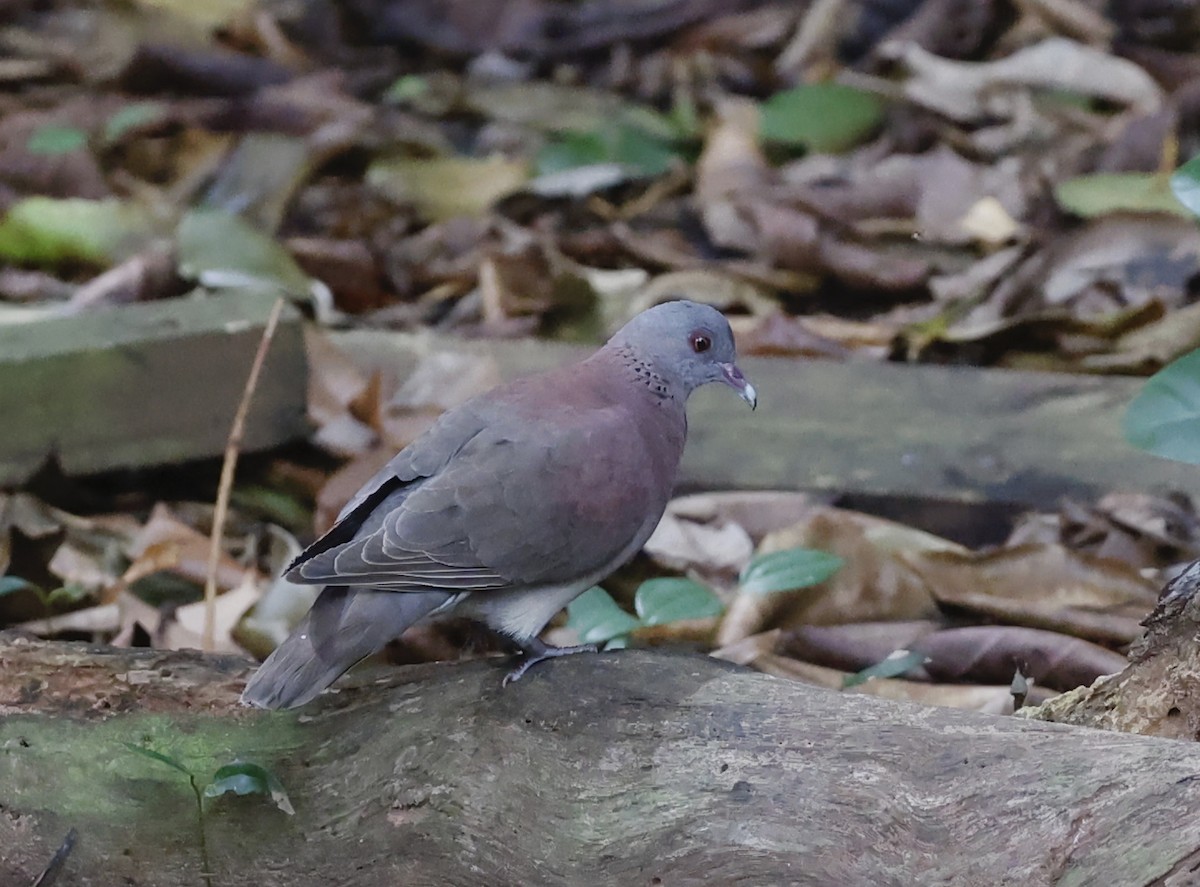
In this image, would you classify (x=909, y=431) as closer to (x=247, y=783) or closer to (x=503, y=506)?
(x=503, y=506)

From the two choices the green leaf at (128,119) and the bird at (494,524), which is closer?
the bird at (494,524)

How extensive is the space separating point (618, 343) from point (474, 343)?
5.37 feet

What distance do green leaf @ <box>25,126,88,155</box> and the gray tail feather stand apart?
440 centimetres

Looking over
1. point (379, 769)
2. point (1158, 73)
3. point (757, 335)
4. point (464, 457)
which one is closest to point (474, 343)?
point (757, 335)

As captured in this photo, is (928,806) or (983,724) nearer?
(928,806)

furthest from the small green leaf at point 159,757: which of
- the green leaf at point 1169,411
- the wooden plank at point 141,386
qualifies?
the wooden plank at point 141,386

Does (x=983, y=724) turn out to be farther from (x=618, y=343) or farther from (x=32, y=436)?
(x=32, y=436)

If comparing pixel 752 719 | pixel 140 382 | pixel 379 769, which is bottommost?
pixel 140 382

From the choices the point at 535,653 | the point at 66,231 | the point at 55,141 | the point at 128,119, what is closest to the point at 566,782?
the point at 535,653

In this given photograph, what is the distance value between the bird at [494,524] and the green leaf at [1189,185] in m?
0.92

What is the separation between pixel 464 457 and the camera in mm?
2369

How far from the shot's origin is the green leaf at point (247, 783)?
197 centimetres

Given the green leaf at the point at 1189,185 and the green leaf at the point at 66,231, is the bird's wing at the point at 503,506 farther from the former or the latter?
the green leaf at the point at 66,231

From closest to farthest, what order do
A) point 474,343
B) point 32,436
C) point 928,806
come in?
point 928,806 < point 32,436 < point 474,343
